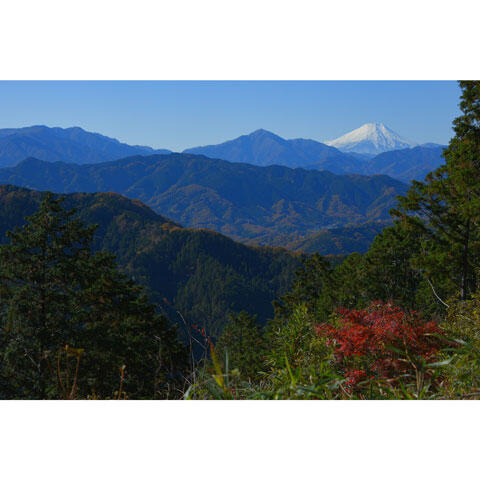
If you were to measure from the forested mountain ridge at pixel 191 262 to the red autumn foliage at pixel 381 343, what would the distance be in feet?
402

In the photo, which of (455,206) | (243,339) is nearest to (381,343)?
(455,206)

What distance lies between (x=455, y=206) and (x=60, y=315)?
1395cm

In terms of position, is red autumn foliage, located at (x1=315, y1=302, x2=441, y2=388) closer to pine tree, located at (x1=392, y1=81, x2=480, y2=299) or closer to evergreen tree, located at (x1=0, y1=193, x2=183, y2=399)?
evergreen tree, located at (x1=0, y1=193, x2=183, y2=399)

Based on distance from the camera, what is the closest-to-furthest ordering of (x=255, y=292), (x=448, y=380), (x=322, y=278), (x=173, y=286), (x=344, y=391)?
(x=344, y=391), (x=448, y=380), (x=322, y=278), (x=255, y=292), (x=173, y=286)

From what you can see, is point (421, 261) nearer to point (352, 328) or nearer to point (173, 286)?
point (352, 328)

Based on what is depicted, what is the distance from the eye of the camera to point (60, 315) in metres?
13.4

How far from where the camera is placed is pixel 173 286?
6467 inches

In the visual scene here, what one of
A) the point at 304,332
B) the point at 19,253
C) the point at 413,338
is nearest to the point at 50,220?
the point at 19,253

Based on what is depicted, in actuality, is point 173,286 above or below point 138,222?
below

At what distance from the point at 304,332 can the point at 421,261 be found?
12264 millimetres

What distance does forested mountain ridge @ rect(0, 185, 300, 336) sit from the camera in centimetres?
13960

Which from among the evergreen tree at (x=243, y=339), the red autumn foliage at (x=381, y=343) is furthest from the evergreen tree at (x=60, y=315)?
the evergreen tree at (x=243, y=339)

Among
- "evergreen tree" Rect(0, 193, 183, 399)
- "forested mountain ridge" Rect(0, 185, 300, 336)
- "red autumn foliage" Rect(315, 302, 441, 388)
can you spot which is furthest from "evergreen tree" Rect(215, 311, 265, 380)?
"forested mountain ridge" Rect(0, 185, 300, 336)

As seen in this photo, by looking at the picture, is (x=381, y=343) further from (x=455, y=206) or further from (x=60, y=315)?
(x=60, y=315)
